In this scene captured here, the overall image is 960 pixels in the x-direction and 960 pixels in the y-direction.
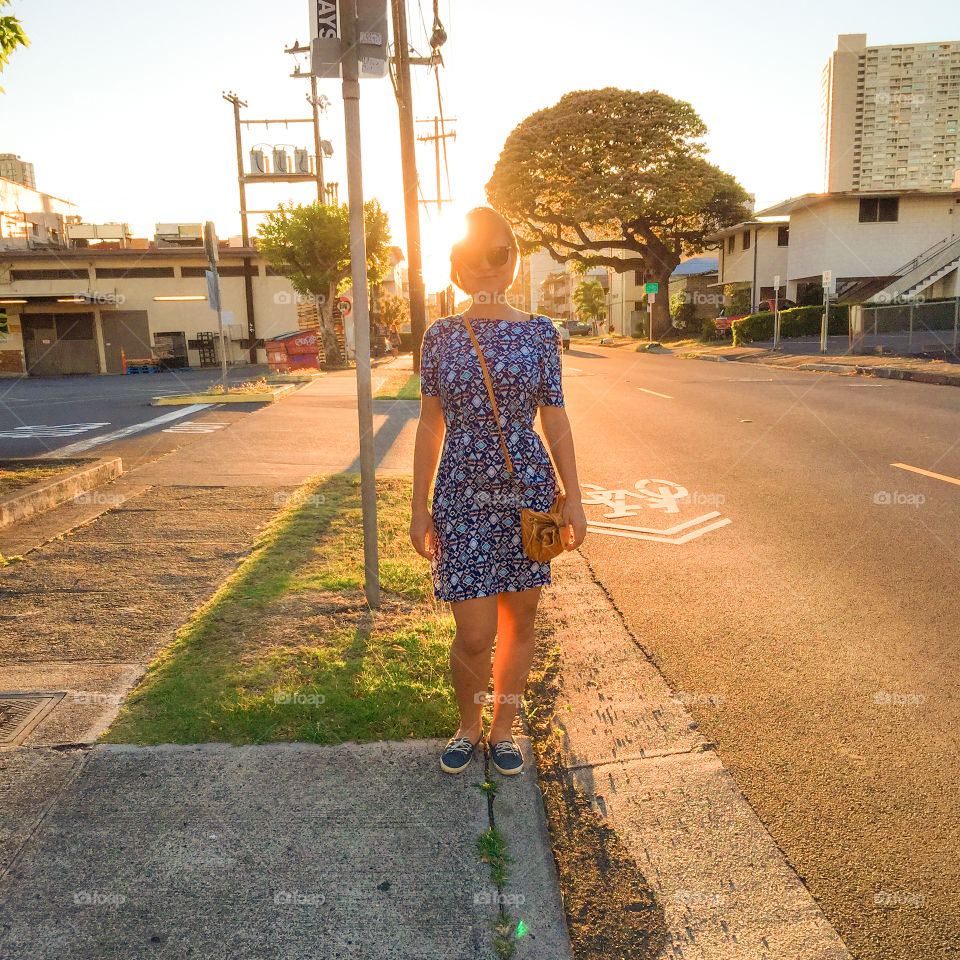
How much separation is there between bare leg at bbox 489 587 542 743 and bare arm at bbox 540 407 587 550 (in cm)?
27

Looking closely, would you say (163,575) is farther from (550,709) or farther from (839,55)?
(839,55)

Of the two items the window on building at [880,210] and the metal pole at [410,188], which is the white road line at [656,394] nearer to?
the metal pole at [410,188]

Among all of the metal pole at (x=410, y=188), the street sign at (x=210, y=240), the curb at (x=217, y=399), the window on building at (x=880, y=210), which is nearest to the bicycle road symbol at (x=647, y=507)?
the street sign at (x=210, y=240)

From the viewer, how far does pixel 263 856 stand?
7.99 feet

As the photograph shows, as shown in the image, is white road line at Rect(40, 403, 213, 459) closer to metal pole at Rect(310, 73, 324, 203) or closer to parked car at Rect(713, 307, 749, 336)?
metal pole at Rect(310, 73, 324, 203)

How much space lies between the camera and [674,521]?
6.65m

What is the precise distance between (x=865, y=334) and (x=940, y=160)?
178299 millimetres

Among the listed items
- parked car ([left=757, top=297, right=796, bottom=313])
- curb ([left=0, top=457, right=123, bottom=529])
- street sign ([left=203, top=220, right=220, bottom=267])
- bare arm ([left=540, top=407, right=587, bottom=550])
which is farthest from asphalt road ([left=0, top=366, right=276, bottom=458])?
parked car ([left=757, top=297, right=796, bottom=313])

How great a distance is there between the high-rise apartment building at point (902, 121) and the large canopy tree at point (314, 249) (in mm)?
157428

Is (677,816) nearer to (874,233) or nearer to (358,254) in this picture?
(358,254)

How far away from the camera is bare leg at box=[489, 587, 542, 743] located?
9.68 feet

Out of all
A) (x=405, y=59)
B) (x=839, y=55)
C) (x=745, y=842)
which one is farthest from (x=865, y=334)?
(x=839, y=55)

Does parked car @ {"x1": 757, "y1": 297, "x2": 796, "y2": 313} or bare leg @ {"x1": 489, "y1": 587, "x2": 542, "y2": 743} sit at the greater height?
parked car @ {"x1": 757, "y1": 297, "x2": 796, "y2": 313}

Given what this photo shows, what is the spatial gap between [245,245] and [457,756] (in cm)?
3900
